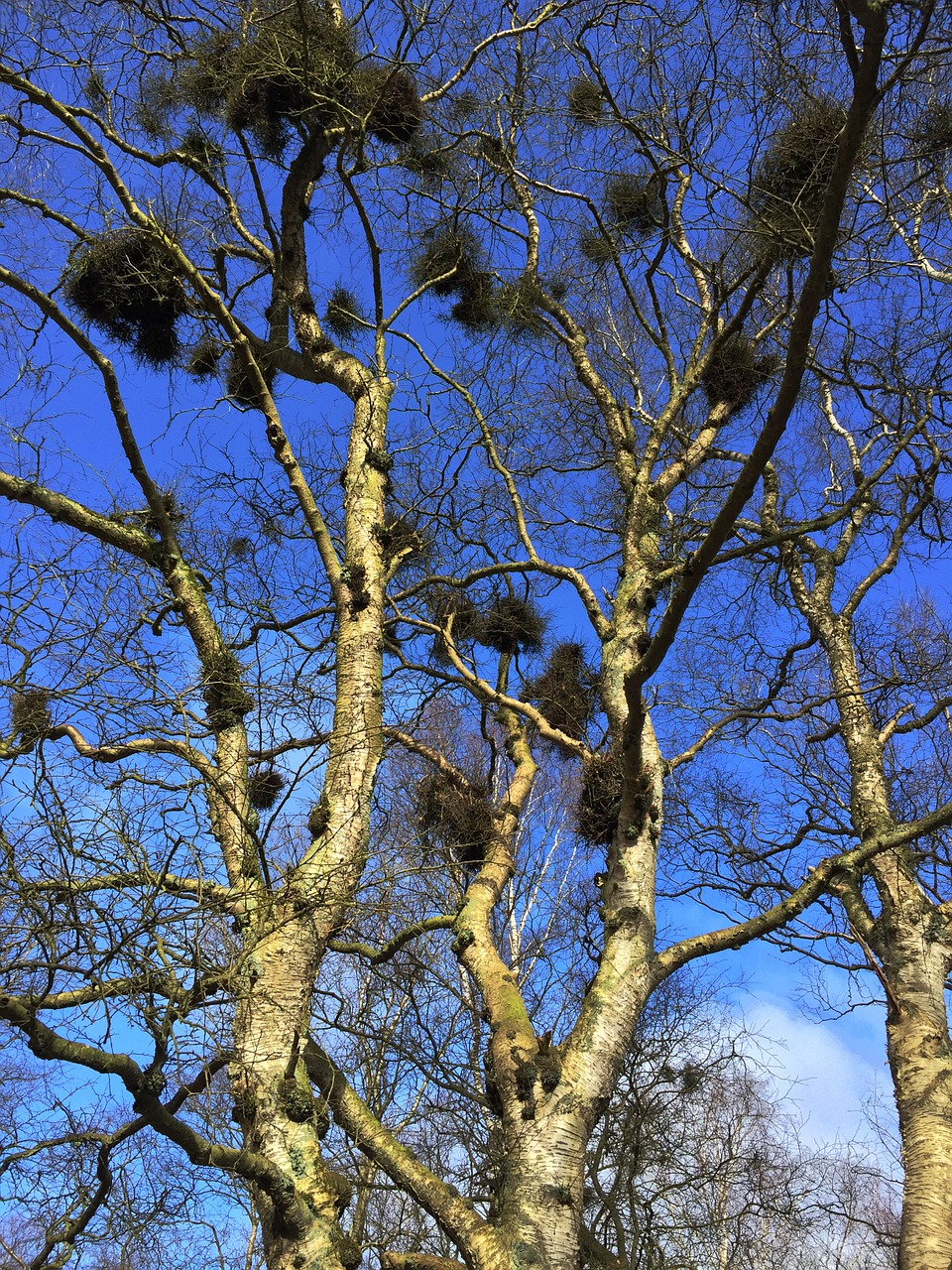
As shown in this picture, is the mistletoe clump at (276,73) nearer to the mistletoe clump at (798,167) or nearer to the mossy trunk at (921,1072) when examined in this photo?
the mistletoe clump at (798,167)

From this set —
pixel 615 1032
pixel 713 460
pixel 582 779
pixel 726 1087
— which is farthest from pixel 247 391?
pixel 726 1087

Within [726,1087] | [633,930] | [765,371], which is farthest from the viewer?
[726,1087]

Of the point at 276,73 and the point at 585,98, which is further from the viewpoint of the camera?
the point at 585,98

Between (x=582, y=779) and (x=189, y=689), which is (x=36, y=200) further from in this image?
(x=582, y=779)

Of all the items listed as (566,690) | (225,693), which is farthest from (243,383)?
(566,690)

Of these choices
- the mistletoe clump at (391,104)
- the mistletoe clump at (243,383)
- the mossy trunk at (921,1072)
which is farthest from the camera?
the mistletoe clump at (243,383)

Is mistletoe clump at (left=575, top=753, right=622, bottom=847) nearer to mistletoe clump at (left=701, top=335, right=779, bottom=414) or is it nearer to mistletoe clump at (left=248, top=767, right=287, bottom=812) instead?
mistletoe clump at (left=248, top=767, right=287, bottom=812)

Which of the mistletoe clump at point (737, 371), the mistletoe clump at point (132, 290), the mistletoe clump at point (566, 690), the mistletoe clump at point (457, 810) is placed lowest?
the mistletoe clump at point (457, 810)

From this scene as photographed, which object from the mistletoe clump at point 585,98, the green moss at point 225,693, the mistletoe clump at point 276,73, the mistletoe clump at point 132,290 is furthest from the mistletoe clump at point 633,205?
the green moss at point 225,693

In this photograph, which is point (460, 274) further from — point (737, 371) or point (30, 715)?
point (30, 715)

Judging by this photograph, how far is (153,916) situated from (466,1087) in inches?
135

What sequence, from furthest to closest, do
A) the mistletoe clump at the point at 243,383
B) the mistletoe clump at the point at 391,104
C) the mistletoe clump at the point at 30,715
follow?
the mistletoe clump at the point at 243,383 → the mistletoe clump at the point at 391,104 → the mistletoe clump at the point at 30,715

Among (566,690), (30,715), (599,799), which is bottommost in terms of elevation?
(30,715)

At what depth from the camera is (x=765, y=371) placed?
23.3ft
